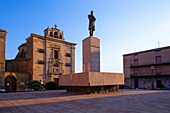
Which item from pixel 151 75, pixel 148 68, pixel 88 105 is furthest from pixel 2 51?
pixel 151 75

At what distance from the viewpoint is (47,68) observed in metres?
33.5

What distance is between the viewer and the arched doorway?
1102 inches

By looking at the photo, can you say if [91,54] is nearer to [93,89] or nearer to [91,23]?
[93,89]

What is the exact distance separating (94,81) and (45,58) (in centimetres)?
2176

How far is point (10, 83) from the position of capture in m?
28.3

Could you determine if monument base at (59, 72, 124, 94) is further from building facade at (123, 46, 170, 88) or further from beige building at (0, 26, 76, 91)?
building facade at (123, 46, 170, 88)

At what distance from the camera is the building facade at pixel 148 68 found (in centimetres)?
3388

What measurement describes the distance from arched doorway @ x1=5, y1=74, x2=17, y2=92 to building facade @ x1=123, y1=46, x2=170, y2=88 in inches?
961

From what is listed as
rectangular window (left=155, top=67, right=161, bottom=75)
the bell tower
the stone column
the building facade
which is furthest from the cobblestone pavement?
rectangular window (left=155, top=67, right=161, bottom=75)

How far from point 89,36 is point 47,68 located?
66.9 feet

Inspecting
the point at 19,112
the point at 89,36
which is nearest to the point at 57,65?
the point at 89,36

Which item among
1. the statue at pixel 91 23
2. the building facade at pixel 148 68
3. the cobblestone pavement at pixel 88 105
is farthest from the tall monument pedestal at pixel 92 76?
the building facade at pixel 148 68

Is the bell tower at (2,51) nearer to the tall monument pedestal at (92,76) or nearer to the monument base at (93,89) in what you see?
the monument base at (93,89)

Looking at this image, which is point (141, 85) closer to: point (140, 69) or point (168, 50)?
point (140, 69)
